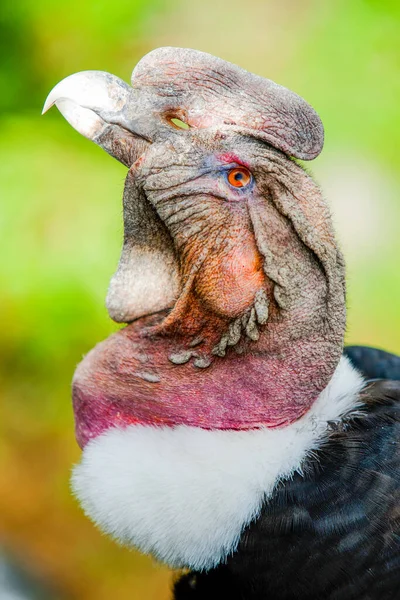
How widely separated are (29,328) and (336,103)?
323 cm

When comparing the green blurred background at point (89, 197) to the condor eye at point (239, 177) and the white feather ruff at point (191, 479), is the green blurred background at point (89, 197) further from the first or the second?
the white feather ruff at point (191, 479)

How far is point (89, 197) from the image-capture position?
5879 millimetres

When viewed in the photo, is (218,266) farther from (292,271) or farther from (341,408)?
(341,408)

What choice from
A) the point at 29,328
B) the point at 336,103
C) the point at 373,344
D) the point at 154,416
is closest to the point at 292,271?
the point at 154,416

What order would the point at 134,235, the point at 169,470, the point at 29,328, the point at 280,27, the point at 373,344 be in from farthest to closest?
the point at 280,27
the point at 373,344
the point at 29,328
the point at 134,235
the point at 169,470

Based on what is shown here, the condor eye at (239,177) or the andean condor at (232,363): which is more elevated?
the condor eye at (239,177)

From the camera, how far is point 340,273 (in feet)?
8.98

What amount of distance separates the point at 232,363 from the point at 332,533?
69 centimetres

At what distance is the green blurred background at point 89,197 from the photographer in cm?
543

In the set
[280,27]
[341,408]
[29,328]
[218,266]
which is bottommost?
[29,328]

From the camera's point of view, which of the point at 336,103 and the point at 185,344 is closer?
the point at 185,344

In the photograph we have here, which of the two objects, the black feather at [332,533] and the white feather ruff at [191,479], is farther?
the white feather ruff at [191,479]

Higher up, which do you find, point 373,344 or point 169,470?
point 373,344

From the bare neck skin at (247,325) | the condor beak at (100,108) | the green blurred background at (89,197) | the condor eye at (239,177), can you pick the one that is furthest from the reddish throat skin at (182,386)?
the green blurred background at (89,197)
